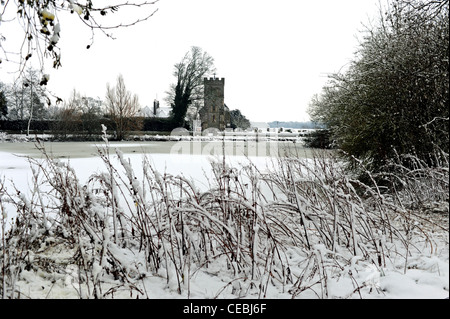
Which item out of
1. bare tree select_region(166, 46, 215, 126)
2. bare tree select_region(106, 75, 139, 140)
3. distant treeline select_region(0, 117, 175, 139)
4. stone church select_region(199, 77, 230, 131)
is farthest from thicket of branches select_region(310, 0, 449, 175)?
distant treeline select_region(0, 117, 175, 139)

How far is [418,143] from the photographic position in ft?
12.7

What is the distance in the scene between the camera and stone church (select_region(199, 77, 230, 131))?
39.0 ft

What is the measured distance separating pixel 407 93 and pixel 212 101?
1035 centimetres

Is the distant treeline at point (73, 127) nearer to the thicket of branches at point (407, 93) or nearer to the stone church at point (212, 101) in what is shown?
the stone church at point (212, 101)

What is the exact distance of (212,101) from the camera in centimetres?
1376

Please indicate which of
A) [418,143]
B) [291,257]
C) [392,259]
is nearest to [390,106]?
[418,143]

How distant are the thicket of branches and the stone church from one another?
4958mm

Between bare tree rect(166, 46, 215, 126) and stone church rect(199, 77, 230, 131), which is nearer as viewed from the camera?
bare tree rect(166, 46, 215, 126)

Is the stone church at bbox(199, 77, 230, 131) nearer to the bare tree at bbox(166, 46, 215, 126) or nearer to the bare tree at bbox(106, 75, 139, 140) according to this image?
the bare tree at bbox(166, 46, 215, 126)

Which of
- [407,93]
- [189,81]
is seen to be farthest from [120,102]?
[407,93]

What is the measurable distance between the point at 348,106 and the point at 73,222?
16.8 feet

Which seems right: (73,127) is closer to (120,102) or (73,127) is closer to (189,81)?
(120,102)

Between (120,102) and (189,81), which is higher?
(189,81)
